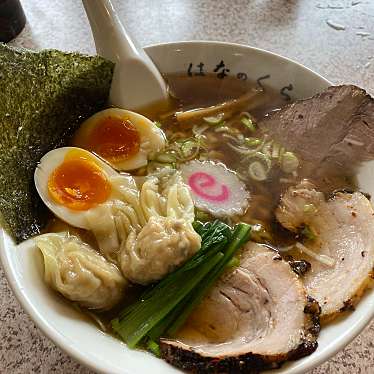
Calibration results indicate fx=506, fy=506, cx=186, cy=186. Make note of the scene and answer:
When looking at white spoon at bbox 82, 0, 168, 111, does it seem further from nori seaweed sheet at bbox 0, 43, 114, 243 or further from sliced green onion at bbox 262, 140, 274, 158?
sliced green onion at bbox 262, 140, 274, 158

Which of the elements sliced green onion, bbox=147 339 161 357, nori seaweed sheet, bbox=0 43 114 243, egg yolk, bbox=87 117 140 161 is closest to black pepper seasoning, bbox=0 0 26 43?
nori seaweed sheet, bbox=0 43 114 243

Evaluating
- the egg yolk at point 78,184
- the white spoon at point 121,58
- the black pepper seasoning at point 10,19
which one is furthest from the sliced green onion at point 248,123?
the black pepper seasoning at point 10,19

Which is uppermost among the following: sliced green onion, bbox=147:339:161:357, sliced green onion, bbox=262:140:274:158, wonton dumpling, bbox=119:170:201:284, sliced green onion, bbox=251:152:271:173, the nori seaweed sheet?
the nori seaweed sheet

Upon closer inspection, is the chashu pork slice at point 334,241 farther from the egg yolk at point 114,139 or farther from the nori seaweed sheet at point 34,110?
the nori seaweed sheet at point 34,110

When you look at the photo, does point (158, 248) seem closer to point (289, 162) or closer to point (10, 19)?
point (289, 162)

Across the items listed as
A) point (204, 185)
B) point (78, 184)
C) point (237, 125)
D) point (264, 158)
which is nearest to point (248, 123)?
Result: point (237, 125)

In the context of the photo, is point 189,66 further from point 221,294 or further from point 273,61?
point 221,294
